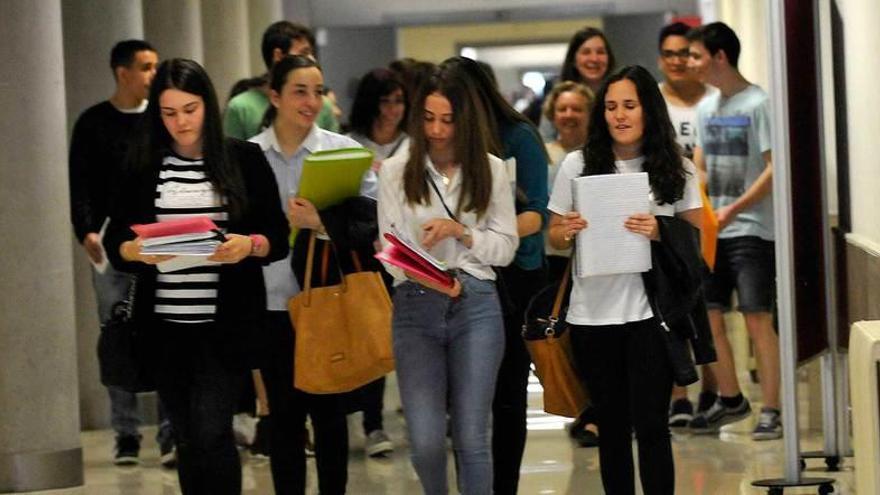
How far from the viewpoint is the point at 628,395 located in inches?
225

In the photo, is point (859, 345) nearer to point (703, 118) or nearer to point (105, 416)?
point (703, 118)

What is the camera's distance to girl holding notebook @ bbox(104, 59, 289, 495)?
18.3ft

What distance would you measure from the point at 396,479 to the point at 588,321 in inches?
89.9

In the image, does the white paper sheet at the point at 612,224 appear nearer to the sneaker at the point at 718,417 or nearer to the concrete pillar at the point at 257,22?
the sneaker at the point at 718,417

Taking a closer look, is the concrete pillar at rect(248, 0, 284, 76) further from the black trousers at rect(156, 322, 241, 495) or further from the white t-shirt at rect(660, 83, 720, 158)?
the black trousers at rect(156, 322, 241, 495)

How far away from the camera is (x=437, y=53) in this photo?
23.9 m

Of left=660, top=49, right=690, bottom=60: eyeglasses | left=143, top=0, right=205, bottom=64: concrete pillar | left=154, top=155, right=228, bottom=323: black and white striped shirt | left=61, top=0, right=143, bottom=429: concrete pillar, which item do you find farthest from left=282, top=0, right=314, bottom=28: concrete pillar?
left=154, top=155, right=228, bottom=323: black and white striped shirt

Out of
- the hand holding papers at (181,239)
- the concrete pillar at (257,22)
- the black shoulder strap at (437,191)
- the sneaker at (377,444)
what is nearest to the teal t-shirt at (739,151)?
the sneaker at (377,444)

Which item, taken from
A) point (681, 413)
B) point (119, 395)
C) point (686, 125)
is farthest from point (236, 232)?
point (686, 125)

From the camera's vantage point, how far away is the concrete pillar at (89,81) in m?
9.88

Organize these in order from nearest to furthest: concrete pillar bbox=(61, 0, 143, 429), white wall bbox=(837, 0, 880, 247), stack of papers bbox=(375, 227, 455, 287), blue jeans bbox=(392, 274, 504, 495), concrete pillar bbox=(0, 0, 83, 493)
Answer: stack of papers bbox=(375, 227, 455, 287) < blue jeans bbox=(392, 274, 504, 495) < white wall bbox=(837, 0, 880, 247) < concrete pillar bbox=(0, 0, 83, 493) < concrete pillar bbox=(61, 0, 143, 429)

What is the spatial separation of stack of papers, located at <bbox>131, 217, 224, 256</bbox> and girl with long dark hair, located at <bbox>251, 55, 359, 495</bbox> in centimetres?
54

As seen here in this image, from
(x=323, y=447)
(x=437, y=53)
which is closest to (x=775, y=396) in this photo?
(x=323, y=447)

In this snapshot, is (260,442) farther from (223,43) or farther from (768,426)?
(223,43)
